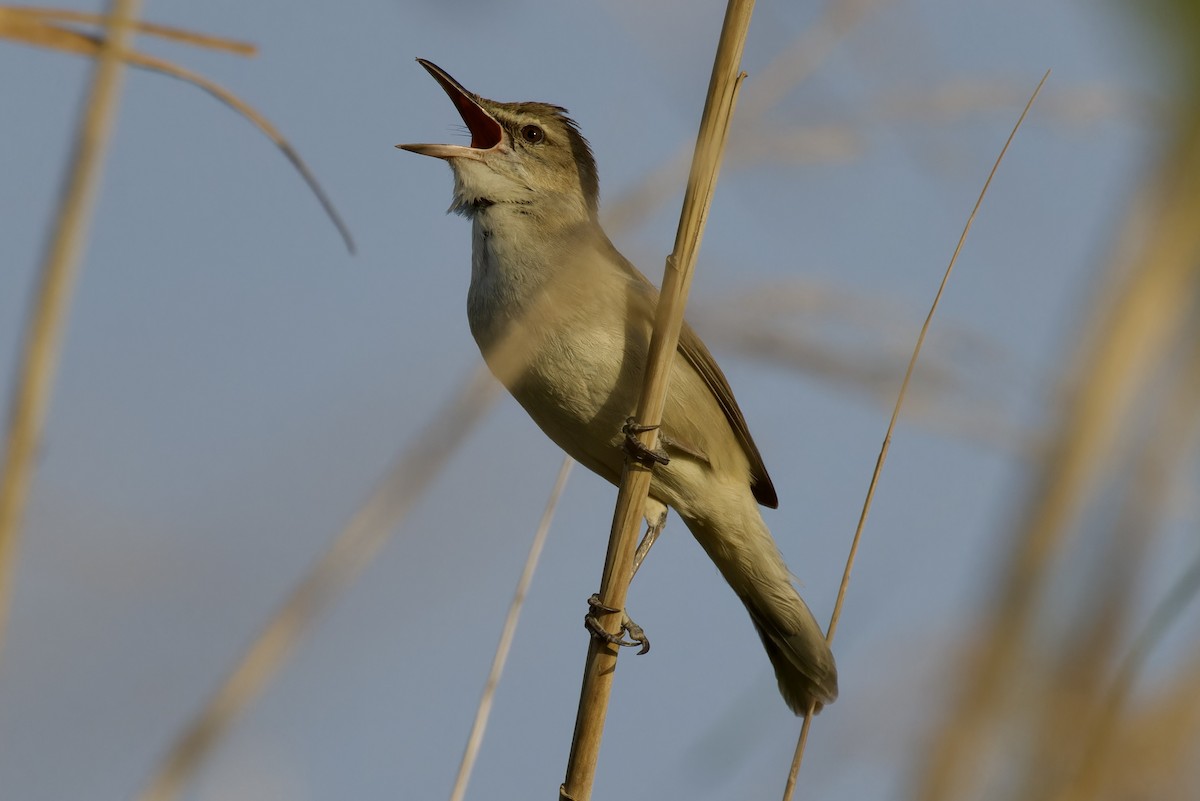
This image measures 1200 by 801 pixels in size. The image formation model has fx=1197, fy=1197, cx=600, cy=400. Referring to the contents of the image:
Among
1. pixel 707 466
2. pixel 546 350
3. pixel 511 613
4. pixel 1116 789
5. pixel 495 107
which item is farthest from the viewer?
pixel 495 107

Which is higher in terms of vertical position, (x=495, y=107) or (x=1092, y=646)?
(x=495, y=107)

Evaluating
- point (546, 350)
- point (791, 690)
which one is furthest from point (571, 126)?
point (791, 690)

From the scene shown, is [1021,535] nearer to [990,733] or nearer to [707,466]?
[990,733]

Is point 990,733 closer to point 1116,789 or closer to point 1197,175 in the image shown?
point 1197,175

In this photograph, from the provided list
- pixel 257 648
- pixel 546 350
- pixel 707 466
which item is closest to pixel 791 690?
pixel 707 466

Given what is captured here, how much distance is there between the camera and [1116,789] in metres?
1.65

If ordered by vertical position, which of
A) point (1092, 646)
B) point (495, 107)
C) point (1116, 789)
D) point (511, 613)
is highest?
point (495, 107)

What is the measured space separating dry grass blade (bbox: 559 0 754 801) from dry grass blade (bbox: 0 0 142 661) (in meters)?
1.16

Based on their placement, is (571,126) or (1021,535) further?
(571,126)

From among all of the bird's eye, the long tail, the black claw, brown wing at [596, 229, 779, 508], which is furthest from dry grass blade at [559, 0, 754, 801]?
the bird's eye

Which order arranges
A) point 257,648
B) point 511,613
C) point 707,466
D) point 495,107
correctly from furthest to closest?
point 495,107 < point 707,466 < point 511,613 < point 257,648

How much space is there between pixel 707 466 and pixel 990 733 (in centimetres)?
268

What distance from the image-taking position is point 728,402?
3904mm

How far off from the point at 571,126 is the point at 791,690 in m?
2.10
